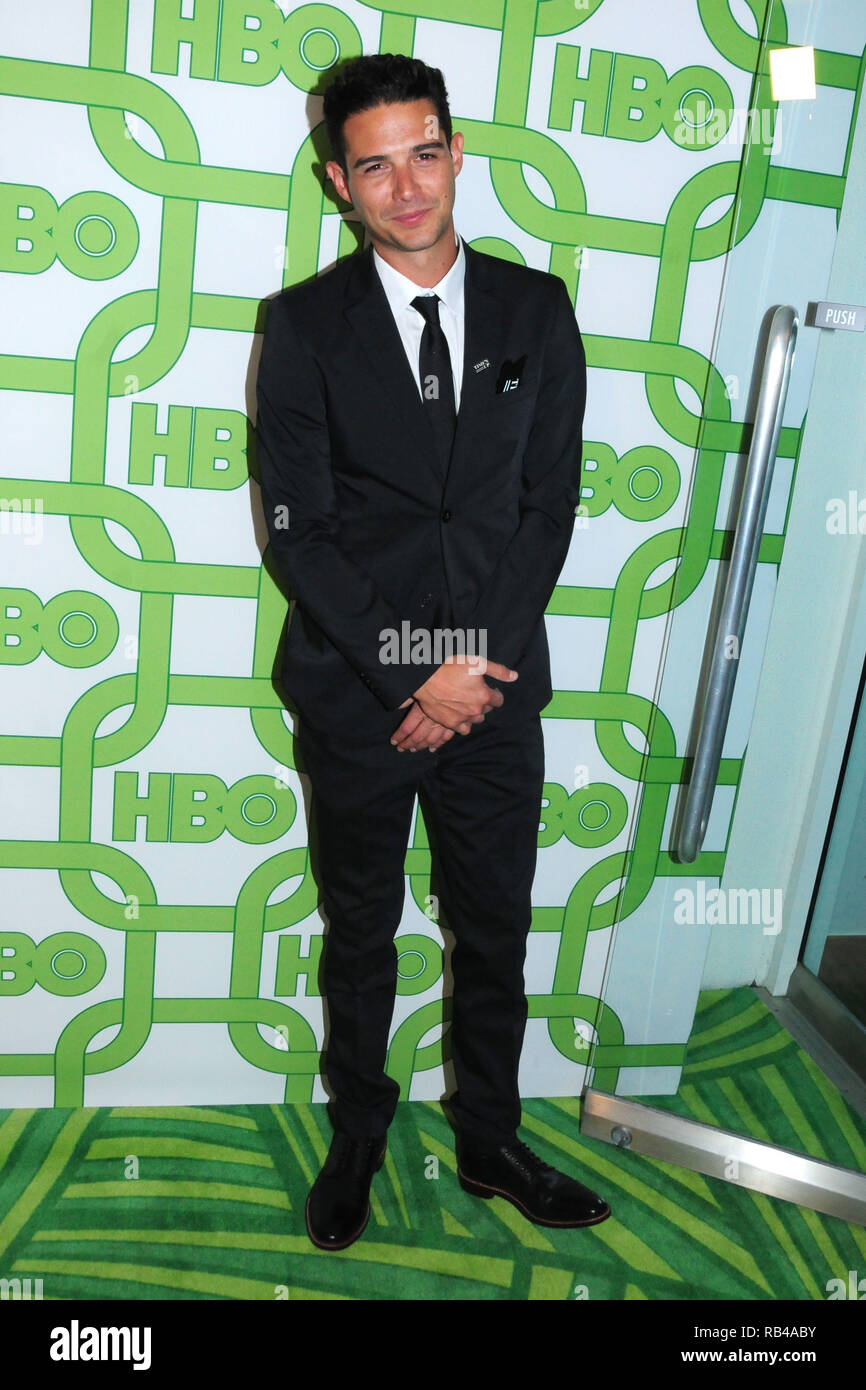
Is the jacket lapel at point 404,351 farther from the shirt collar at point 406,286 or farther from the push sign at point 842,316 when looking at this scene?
the push sign at point 842,316

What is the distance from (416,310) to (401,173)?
0.64ft

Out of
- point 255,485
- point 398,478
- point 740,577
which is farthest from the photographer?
point 255,485

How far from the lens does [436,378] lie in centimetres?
169

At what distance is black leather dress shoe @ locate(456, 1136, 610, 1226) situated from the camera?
191cm

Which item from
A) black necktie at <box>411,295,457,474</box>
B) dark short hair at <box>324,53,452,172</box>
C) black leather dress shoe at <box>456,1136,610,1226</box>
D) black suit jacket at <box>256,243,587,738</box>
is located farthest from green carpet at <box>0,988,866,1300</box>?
dark short hair at <box>324,53,452,172</box>

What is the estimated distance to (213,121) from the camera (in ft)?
5.66

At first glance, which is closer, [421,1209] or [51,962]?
[421,1209]

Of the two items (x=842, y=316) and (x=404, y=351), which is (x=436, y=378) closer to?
(x=404, y=351)

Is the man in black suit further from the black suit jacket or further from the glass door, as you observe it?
the glass door

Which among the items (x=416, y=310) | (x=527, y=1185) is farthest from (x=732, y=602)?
(x=527, y=1185)

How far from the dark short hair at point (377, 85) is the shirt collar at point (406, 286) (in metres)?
0.18

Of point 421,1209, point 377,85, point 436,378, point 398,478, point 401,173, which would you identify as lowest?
point 421,1209
